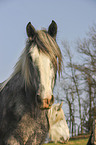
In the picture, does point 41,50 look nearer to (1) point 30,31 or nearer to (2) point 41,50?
(2) point 41,50

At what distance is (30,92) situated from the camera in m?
3.03

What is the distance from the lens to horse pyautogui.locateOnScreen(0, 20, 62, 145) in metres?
2.94

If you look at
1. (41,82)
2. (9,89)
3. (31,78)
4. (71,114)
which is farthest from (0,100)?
(71,114)

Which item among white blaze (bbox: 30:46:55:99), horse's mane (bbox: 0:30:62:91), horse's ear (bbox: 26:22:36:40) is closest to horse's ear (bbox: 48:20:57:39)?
horse's mane (bbox: 0:30:62:91)

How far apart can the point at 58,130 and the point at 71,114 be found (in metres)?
12.5

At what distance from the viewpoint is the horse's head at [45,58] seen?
272cm

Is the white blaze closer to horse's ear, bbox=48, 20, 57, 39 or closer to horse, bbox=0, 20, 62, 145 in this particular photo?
horse, bbox=0, 20, 62, 145

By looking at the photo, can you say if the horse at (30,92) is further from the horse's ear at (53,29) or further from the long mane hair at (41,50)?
the horse's ear at (53,29)

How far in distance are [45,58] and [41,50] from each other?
165mm

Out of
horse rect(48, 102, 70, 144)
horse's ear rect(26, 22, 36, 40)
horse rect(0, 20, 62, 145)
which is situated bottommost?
horse rect(48, 102, 70, 144)

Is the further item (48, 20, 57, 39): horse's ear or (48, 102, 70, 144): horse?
(48, 102, 70, 144): horse

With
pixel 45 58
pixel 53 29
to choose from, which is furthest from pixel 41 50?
pixel 53 29

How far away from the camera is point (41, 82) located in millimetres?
2807

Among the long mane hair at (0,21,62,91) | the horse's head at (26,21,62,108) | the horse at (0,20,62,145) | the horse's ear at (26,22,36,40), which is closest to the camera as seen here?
the horse's head at (26,21,62,108)
